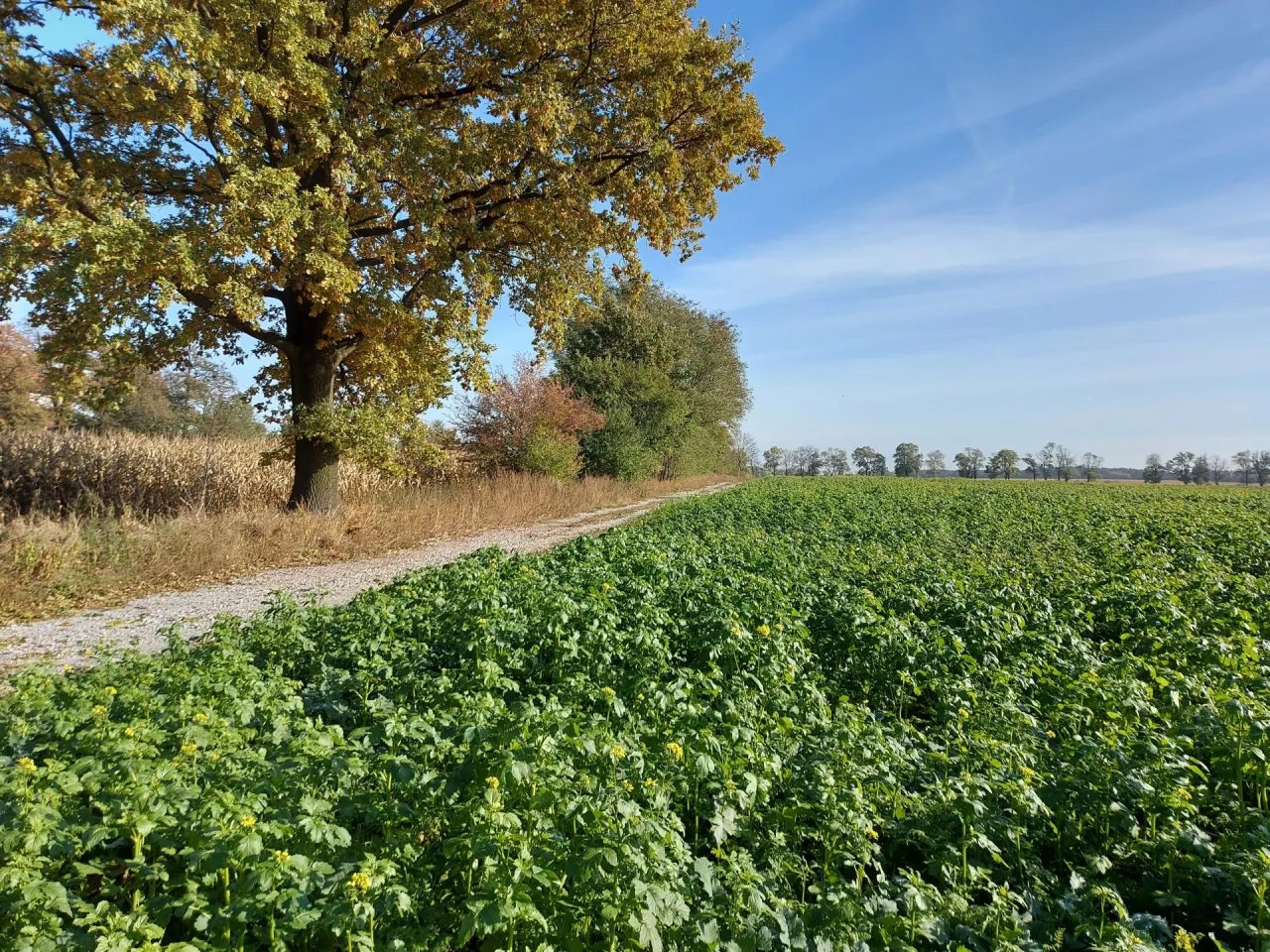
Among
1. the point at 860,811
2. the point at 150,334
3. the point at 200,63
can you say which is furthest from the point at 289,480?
the point at 860,811

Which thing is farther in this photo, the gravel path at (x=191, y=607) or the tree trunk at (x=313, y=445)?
the tree trunk at (x=313, y=445)

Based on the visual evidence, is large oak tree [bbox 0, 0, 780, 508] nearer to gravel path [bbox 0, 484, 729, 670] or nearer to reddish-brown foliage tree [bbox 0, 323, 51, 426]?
gravel path [bbox 0, 484, 729, 670]

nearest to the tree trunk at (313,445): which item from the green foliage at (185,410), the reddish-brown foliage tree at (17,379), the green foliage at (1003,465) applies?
the reddish-brown foliage tree at (17,379)

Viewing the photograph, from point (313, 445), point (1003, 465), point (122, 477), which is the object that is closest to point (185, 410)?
point (122, 477)

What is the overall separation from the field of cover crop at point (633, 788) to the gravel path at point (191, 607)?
2.11 meters

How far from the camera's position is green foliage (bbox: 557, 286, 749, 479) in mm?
33750

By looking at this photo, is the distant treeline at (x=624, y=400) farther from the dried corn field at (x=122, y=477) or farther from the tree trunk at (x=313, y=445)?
the dried corn field at (x=122, y=477)

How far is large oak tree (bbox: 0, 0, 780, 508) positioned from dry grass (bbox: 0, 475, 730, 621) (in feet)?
5.81

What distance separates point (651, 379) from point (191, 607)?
30842mm

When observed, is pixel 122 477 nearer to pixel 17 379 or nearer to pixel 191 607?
pixel 191 607

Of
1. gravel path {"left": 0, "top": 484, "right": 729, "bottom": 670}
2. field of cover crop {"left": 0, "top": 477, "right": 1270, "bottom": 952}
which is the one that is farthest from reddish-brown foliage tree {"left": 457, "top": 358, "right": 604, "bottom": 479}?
field of cover crop {"left": 0, "top": 477, "right": 1270, "bottom": 952}

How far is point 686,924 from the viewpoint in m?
2.46

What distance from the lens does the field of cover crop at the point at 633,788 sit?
242 centimetres

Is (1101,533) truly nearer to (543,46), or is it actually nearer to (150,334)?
(543,46)
